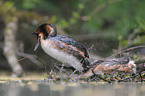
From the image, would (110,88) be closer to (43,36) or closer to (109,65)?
(109,65)

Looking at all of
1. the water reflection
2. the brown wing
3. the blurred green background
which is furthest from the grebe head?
the blurred green background

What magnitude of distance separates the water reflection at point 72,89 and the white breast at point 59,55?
68 mm

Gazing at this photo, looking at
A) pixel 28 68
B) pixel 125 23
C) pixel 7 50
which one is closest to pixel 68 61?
pixel 7 50

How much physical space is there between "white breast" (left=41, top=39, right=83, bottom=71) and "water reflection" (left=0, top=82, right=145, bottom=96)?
0.07 m

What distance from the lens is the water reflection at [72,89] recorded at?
1.90ft

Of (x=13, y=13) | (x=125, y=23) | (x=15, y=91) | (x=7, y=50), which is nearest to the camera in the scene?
(x=15, y=91)

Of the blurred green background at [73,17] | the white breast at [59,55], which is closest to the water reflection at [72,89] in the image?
the white breast at [59,55]

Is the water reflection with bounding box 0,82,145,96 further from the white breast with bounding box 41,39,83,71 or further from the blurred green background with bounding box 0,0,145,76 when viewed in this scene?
the blurred green background with bounding box 0,0,145,76

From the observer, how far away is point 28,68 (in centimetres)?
174

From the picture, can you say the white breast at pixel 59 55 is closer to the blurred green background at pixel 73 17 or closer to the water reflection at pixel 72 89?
the water reflection at pixel 72 89

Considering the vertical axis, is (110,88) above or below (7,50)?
below

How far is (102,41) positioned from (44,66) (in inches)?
8.1

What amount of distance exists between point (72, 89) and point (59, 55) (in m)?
0.10

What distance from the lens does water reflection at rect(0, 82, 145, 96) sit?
1.90ft
